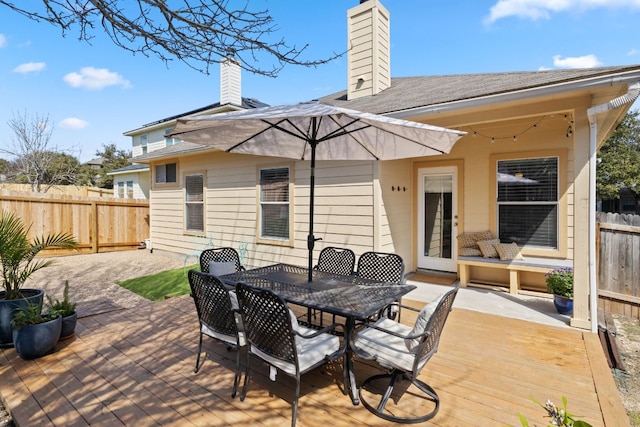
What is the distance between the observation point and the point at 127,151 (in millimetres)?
30641

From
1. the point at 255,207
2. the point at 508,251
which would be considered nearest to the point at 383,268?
the point at 508,251

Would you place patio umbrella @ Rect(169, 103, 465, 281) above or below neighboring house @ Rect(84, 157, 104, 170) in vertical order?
below

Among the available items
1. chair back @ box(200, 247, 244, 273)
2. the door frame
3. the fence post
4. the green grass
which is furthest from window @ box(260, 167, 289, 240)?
the fence post

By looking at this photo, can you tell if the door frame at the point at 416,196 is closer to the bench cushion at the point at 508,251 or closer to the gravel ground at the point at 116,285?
the bench cushion at the point at 508,251

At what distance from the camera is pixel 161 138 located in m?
16.0

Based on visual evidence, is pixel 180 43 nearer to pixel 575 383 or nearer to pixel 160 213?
pixel 575 383

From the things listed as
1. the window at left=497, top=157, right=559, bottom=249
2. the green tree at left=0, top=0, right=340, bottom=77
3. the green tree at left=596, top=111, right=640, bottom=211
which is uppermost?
the green tree at left=596, top=111, right=640, bottom=211

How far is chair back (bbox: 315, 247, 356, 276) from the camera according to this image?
430 cm

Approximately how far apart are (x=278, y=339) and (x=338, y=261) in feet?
7.15

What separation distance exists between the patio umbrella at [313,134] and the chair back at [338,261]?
103 centimetres

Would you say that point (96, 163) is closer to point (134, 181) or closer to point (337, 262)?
point (134, 181)

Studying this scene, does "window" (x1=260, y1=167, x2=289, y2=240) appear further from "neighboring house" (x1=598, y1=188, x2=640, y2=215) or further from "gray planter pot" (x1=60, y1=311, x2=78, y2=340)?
"neighboring house" (x1=598, y1=188, x2=640, y2=215)

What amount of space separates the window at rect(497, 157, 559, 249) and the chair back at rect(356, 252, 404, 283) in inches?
114

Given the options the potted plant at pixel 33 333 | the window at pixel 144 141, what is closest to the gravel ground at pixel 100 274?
the potted plant at pixel 33 333
